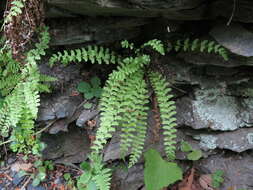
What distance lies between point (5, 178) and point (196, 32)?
3190 millimetres


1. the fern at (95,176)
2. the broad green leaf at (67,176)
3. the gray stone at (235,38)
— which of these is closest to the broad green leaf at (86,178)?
the fern at (95,176)

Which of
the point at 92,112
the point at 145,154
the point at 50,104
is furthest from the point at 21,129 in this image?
the point at 145,154

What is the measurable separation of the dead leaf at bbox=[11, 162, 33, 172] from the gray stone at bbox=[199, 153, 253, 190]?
2.35 m

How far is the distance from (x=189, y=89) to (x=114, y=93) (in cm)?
100

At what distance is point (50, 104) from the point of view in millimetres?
3705

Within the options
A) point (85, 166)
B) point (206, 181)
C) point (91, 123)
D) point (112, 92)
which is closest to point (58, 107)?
point (91, 123)

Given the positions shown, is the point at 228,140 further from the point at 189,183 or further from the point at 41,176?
the point at 41,176

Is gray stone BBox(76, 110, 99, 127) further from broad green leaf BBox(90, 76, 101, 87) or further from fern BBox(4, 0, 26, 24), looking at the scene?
fern BBox(4, 0, 26, 24)

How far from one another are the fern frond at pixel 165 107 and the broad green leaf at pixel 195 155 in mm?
308

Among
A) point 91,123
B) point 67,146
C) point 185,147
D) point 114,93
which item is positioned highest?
point 114,93

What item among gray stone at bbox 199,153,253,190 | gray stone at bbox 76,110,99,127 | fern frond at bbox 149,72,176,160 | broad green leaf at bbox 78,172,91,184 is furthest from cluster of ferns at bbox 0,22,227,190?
gray stone at bbox 199,153,253,190

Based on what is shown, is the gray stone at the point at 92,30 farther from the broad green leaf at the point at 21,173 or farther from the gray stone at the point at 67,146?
the broad green leaf at the point at 21,173

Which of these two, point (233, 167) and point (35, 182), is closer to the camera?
point (233, 167)

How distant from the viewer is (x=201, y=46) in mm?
3018
